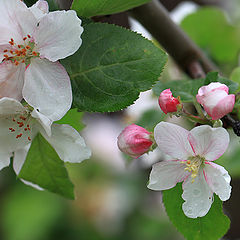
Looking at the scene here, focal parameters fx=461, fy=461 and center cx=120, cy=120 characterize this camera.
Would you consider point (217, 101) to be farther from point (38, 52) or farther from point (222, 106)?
point (38, 52)

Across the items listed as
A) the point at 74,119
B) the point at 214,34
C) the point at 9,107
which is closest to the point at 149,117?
the point at 214,34

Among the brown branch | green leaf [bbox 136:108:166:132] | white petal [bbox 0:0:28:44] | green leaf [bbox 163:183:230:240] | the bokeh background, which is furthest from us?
the bokeh background

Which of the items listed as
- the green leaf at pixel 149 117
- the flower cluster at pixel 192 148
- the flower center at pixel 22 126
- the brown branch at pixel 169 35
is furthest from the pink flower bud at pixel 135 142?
the green leaf at pixel 149 117

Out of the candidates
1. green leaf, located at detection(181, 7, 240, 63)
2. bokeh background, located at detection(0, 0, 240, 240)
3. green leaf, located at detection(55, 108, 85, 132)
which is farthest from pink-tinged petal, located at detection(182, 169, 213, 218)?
bokeh background, located at detection(0, 0, 240, 240)

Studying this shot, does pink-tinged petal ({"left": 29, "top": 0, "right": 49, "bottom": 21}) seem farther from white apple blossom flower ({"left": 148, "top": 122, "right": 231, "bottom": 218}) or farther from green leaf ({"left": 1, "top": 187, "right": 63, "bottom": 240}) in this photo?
green leaf ({"left": 1, "top": 187, "right": 63, "bottom": 240})

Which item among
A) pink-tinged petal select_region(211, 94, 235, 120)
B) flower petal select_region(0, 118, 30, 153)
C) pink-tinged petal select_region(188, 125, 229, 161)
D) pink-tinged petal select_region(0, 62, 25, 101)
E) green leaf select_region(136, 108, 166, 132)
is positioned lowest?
green leaf select_region(136, 108, 166, 132)

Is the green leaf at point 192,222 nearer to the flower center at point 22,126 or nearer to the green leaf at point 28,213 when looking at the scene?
the flower center at point 22,126

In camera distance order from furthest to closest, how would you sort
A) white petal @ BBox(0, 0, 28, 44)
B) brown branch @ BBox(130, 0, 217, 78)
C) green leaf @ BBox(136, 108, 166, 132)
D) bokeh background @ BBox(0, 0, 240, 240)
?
bokeh background @ BBox(0, 0, 240, 240) < green leaf @ BBox(136, 108, 166, 132) < brown branch @ BBox(130, 0, 217, 78) < white petal @ BBox(0, 0, 28, 44)

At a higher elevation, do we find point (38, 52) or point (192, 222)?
point (38, 52)
